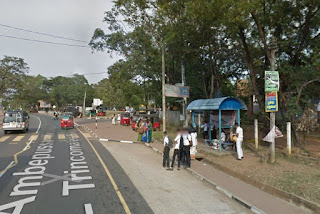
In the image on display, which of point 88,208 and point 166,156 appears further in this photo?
point 166,156

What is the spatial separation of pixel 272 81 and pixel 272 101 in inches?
31.2

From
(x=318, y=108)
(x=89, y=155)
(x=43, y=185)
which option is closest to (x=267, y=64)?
(x=318, y=108)

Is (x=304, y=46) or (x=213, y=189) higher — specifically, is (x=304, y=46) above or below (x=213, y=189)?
above

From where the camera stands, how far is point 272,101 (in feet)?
32.4

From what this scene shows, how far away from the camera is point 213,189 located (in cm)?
757

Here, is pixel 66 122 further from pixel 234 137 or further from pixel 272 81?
pixel 272 81

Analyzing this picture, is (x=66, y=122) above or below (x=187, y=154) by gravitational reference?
above

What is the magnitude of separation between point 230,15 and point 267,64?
18.6 feet

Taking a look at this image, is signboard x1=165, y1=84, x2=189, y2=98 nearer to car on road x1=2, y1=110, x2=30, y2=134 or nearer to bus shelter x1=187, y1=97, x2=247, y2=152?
bus shelter x1=187, y1=97, x2=247, y2=152

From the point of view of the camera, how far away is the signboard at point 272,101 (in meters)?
9.79

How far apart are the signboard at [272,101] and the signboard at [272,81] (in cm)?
21

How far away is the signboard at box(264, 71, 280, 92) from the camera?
9758 millimetres

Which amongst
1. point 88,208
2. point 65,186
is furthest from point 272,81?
point 65,186

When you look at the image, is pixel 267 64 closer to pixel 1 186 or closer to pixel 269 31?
pixel 269 31
